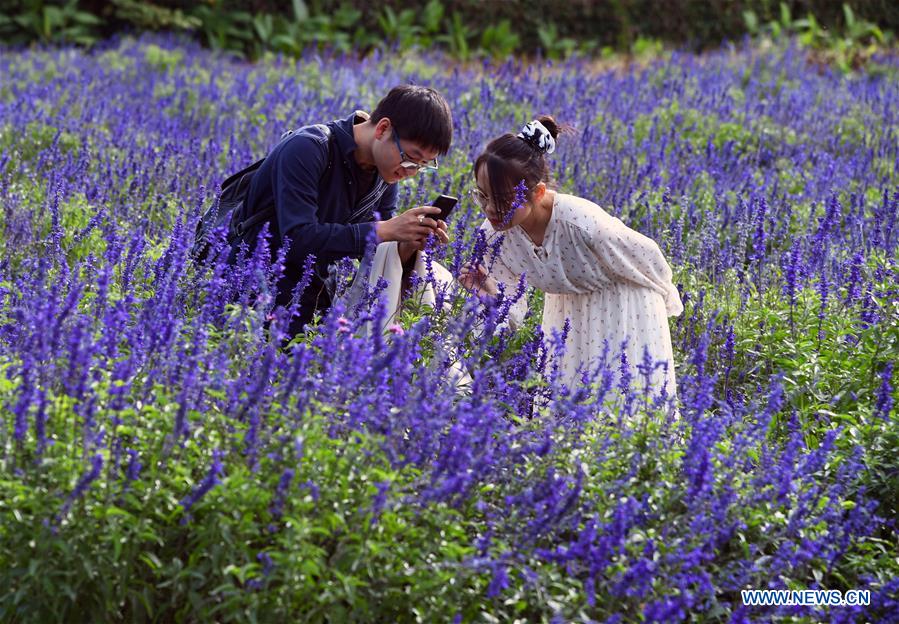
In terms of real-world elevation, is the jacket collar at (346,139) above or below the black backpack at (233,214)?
above

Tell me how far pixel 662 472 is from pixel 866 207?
408 centimetres

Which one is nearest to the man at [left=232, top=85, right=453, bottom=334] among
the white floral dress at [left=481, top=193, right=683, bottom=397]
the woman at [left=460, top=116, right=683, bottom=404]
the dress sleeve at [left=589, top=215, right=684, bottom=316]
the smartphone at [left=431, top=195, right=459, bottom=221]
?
the smartphone at [left=431, top=195, right=459, bottom=221]

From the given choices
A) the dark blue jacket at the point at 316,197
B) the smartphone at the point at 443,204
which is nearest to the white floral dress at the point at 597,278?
the smartphone at the point at 443,204

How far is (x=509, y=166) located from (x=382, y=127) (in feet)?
1.78

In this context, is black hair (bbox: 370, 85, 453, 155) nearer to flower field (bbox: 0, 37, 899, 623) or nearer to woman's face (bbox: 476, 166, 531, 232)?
woman's face (bbox: 476, 166, 531, 232)

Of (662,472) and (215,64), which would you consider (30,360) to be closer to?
(662,472)

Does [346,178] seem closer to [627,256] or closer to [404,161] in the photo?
[404,161]

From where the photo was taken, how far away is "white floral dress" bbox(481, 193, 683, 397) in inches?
188

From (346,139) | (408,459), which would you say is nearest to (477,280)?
(346,139)

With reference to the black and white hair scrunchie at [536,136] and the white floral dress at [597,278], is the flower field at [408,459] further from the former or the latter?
the black and white hair scrunchie at [536,136]

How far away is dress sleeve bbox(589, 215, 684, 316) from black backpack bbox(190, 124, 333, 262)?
3.92 feet

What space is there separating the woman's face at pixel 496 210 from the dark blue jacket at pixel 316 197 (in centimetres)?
47

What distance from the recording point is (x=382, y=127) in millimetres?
4656

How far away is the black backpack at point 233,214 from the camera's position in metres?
4.67
